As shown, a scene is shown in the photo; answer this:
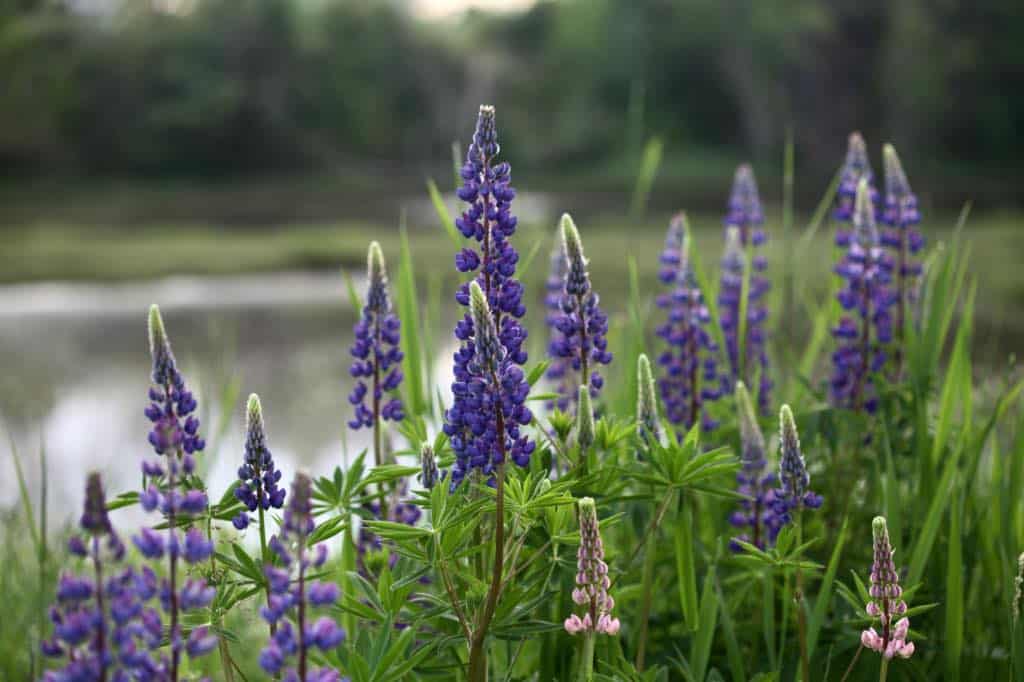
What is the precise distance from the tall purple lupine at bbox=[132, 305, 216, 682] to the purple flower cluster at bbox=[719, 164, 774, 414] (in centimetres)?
151

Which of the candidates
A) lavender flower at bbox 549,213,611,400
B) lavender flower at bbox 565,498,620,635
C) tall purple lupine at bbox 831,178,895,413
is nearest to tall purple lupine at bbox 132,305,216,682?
lavender flower at bbox 565,498,620,635

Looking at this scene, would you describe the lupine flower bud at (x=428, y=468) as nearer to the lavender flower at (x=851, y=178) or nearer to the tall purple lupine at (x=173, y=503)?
the tall purple lupine at (x=173, y=503)

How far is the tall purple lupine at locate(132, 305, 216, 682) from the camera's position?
882mm

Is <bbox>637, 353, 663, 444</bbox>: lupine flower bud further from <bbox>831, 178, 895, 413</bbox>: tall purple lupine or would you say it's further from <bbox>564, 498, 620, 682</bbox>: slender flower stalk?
<bbox>831, 178, 895, 413</bbox>: tall purple lupine

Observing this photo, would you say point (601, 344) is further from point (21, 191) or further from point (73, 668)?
point (21, 191)

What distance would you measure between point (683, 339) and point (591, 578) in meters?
1.09

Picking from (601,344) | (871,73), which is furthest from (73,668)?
(871,73)

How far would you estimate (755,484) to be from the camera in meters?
1.77

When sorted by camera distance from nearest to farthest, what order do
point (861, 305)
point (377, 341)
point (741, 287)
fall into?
point (377, 341), point (861, 305), point (741, 287)

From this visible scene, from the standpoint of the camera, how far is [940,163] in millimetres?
14594

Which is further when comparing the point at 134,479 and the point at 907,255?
the point at 134,479

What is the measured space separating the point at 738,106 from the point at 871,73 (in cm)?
211

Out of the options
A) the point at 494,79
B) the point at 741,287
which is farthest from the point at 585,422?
the point at 494,79

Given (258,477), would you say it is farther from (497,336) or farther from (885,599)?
(885,599)
